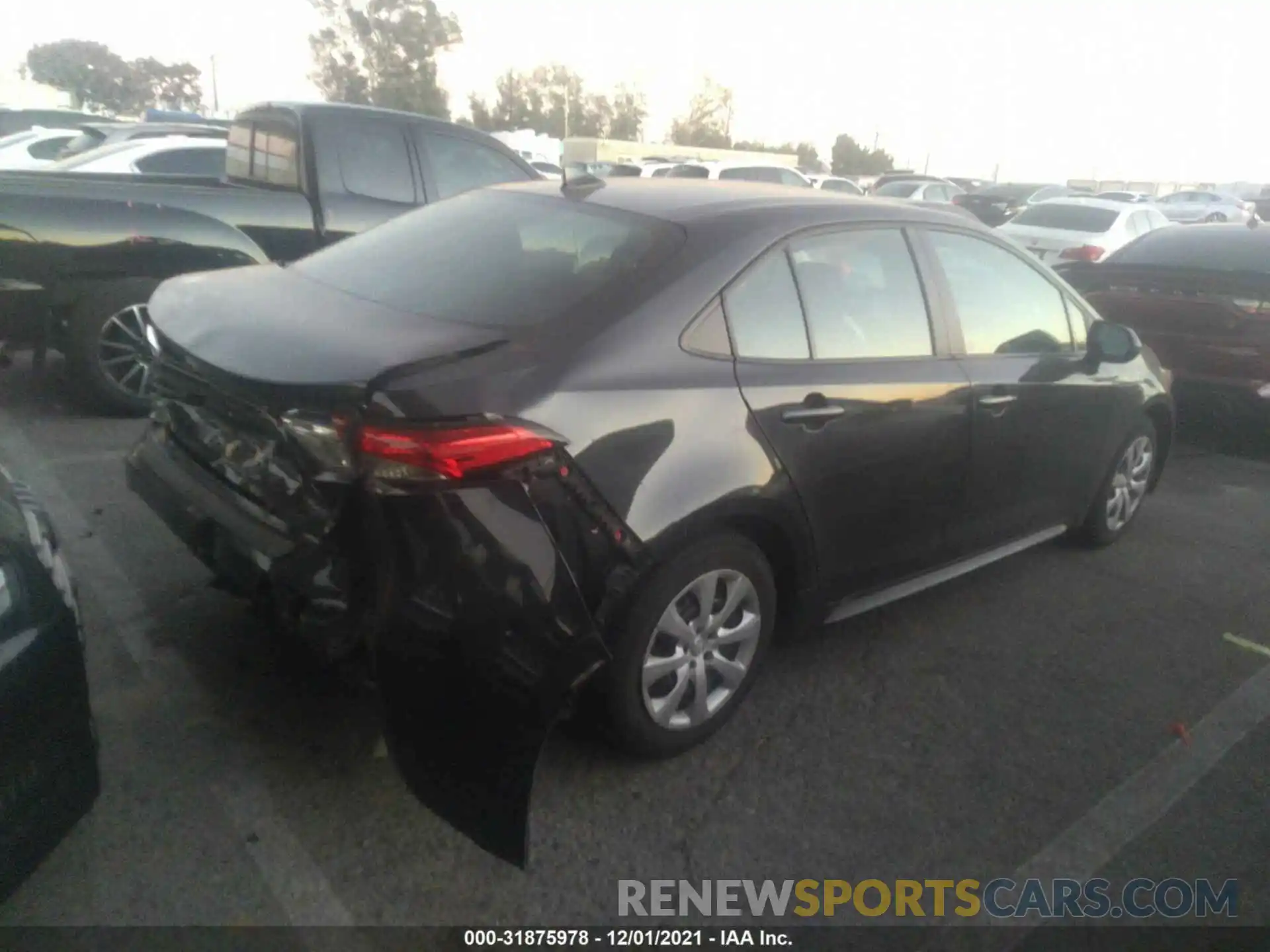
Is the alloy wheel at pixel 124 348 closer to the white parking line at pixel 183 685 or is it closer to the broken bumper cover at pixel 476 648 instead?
the white parking line at pixel 183 685

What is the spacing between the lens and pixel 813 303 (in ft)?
10.5

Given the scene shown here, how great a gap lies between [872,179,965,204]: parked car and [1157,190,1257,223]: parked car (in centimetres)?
463

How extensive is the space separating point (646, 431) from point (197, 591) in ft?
6.75

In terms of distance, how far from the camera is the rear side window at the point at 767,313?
2.97 metres

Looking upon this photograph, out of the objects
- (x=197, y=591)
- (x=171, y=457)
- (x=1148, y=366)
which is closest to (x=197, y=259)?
(x=197, y=591)

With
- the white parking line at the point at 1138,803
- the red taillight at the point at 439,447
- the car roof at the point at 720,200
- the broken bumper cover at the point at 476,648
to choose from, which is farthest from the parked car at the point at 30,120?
the white parking line at the point at 1138,803

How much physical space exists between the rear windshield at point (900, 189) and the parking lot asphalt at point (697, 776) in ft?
62.9

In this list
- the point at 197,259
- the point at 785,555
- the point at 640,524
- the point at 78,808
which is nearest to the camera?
the point at 78,808

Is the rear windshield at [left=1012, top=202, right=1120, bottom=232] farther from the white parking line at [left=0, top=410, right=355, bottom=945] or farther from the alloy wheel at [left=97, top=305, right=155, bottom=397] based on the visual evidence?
the white parking line at [left=0, top=410, right=355, bottom=945]

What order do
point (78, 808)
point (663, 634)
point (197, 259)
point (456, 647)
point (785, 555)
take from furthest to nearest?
point (197, 259) < point (785, 555) < point (663, 634) < point (456, 647) < point (78, 808)

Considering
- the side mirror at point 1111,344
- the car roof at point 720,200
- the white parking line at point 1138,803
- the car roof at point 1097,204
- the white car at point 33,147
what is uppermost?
the car roof at point 720,200

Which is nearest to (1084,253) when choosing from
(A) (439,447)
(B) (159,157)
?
(B) (159,157)

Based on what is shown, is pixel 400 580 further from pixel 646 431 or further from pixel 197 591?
pixel 197 591

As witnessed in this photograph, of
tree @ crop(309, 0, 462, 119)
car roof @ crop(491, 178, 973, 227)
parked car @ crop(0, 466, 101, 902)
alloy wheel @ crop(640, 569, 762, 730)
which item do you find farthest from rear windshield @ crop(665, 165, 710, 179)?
tree @ crop(309, 0, 462, 119)
